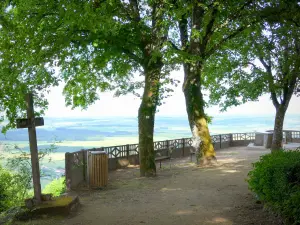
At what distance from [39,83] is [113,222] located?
970 centimetres

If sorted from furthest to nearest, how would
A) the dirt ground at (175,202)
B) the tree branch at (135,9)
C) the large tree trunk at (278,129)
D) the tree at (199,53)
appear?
1. the large tree trunk at (278,129)
2. the tree at (199,53)
3. the tree branch at (135,9)
4. the dirt ground at (175,202)

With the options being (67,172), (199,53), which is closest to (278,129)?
(199,53)

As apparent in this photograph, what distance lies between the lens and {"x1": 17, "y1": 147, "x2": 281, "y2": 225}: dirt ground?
7816 millimetres

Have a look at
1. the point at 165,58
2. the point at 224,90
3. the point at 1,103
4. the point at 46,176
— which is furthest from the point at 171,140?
the point at 46,176

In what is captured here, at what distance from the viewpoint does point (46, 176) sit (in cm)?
922

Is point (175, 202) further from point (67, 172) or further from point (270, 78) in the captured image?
point (270, 78)

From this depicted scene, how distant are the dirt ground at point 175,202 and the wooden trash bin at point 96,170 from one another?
0.50 meters

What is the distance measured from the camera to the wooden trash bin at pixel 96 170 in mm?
12641

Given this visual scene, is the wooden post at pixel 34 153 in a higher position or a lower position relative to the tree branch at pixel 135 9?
lower

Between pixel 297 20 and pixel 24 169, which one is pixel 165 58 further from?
pixel 24 169

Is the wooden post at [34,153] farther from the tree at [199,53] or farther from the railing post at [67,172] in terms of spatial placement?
the tree at [199,53]

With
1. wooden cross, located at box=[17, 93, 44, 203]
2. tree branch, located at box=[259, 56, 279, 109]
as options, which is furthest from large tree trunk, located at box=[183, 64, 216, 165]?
wooden cross, located at box=[17, 93, 44, 203]

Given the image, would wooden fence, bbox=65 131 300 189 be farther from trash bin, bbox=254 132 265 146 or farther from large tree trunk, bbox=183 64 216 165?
large tree trunk, bbox=183 64 216 165

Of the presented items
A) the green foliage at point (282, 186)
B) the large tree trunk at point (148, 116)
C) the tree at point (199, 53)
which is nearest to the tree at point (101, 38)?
the large tree trunk at point (148, 116)
